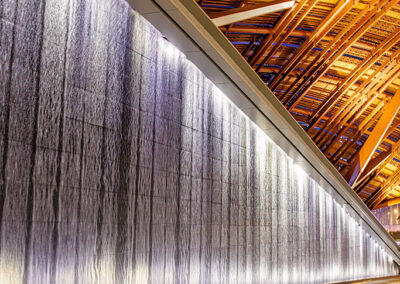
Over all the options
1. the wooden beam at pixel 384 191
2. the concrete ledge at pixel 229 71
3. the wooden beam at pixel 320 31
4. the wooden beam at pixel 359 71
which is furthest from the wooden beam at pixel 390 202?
the concrete ledge at pixel 229 71

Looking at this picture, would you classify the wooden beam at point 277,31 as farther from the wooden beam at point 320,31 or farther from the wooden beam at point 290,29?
the wooden beam at point 320,31

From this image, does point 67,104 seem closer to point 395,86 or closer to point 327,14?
point 327,14

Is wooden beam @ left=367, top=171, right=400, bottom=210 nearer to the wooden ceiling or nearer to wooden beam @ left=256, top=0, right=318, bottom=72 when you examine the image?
the wooden ceiling

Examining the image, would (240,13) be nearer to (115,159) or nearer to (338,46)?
(115,159)

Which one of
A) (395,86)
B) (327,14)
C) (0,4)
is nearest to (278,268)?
(0,4)

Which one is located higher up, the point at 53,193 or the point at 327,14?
the point at 327,14

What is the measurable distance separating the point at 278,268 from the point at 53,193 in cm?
688

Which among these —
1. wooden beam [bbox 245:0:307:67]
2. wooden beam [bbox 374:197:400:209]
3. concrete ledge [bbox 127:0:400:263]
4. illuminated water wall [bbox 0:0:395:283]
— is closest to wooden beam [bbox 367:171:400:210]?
wooden beam [bbox 374:197:400:209]

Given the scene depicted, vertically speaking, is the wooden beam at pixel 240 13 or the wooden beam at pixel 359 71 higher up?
the wooden beam at pixel 359 71

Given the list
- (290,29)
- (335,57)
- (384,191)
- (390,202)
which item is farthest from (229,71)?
(390,202)

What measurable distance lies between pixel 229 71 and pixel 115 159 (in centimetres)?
277

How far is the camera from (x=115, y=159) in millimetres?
6379

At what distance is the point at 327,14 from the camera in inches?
826

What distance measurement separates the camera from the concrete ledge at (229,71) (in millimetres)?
6926
